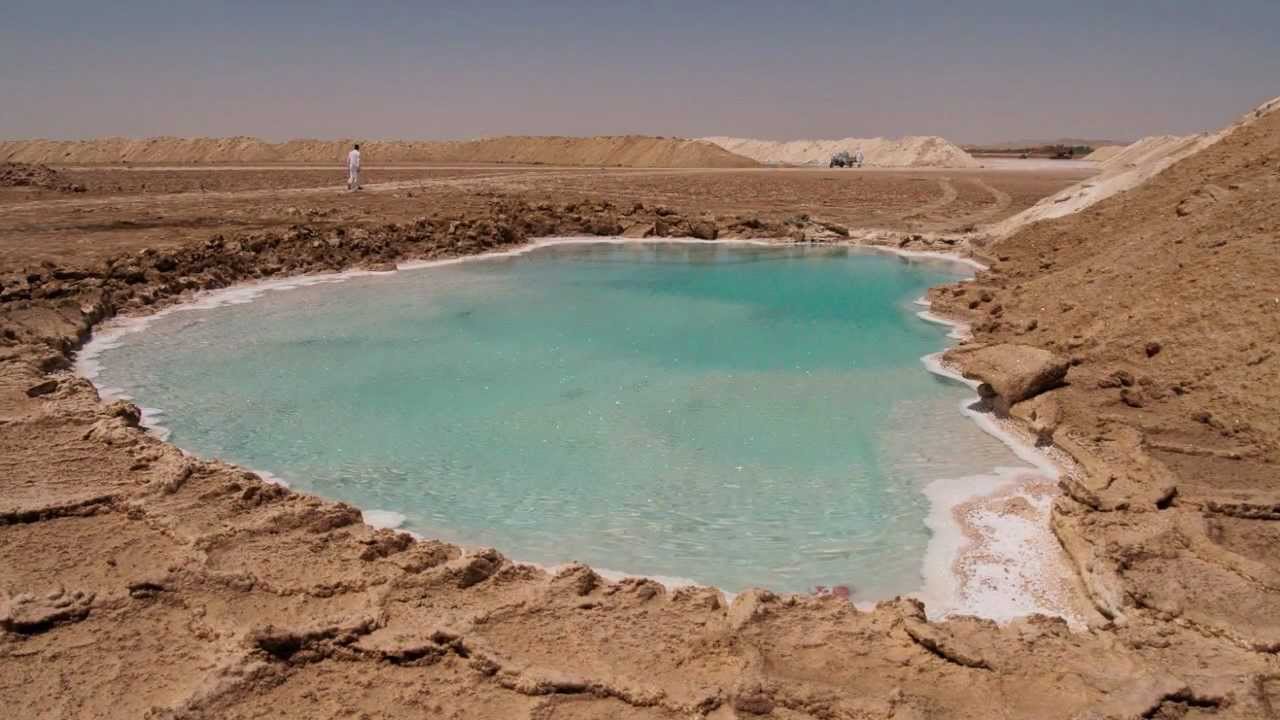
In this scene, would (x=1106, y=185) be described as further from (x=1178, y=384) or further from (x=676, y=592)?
(x=676, y=592)

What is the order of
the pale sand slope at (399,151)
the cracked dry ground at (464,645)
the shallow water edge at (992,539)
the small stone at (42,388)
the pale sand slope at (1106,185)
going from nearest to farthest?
the cracked dry ground at (464,645) < the shallow water edge at (992,539) < the small stone at (42,388) < the pale sand slope at (1106,185) < the pale sand slope at (399,151)

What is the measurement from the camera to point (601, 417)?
26.0 feet

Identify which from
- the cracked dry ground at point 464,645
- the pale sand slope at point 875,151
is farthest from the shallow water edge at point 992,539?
the pale sand slope at point 875,151

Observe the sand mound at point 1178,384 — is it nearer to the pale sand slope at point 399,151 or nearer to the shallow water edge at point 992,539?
the shallow water edge at point 992,539

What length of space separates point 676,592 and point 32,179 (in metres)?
30.6

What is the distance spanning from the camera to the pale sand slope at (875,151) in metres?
56.8

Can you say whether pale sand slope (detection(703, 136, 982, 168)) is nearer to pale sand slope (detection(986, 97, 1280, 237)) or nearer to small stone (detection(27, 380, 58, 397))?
pale sand slope (detection(986, 97, 1280, 237))

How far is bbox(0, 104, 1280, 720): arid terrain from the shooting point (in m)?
3.34

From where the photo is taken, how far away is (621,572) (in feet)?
16.8

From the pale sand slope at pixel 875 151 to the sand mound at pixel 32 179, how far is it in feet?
155

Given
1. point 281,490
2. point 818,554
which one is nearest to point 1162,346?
point 818,554

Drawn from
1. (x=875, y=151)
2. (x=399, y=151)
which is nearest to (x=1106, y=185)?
(x=875, y=151)

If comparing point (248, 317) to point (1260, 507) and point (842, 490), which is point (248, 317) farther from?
point (1260, 507)

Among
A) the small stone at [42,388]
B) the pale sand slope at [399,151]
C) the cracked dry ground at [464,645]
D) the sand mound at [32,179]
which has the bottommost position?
the cracked dry ground at [464,645]
